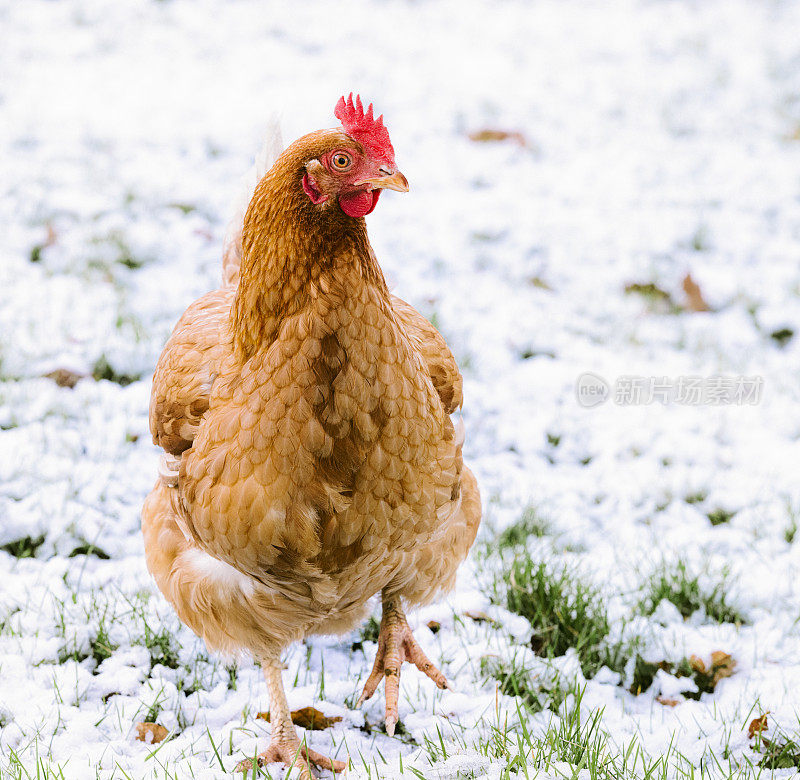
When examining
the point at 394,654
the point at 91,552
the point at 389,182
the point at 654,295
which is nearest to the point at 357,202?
the point at 389,182

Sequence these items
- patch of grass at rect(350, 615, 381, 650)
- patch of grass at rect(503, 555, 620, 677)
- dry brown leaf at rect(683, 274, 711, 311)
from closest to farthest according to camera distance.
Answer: patch of grass at rect(503, 555, 620, 677), patch of grass at rect(350, 615, 381, 650), dry brown leaf at rect(683, 274, 711, 311)

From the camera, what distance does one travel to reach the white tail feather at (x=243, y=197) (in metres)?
2.62

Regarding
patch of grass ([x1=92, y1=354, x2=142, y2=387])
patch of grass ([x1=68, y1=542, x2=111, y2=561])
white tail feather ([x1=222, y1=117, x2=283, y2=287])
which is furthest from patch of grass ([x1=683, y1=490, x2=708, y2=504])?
patch of grass ([x1=92, y1=354, x2=142, y2=387])

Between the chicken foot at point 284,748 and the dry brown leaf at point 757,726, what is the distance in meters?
1.09

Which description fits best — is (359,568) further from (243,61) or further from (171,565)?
(243,61)

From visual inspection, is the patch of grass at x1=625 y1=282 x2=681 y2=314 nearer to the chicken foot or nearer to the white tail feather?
the white tail feather

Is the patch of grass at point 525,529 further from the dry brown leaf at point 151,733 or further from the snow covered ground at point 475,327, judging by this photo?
the dry brown leaf at point 151,733

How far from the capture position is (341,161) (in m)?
1.75

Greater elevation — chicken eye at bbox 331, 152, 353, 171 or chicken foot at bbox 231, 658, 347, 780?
chicken eye at bbox 331, 152, 353, 171

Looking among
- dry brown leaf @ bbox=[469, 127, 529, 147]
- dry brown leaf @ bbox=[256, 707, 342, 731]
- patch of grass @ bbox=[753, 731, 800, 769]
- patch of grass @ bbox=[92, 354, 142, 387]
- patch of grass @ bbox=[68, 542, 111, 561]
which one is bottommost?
dry brown leaf @ bbox=[256, 707, 342, 731]

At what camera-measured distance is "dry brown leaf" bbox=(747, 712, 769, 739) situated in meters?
2.19

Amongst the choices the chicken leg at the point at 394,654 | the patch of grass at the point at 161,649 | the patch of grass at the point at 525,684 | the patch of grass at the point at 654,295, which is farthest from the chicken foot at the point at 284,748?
the patch of grass at the point at 654,295

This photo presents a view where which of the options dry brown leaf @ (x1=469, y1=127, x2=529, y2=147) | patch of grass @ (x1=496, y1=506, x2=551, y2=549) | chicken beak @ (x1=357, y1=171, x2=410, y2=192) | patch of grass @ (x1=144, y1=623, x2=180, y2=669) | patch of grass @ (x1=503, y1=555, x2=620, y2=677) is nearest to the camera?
chicken beak @ (x1=357, y1=171, x2=410, y2=192)

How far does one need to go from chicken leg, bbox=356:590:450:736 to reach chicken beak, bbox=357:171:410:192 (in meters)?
1.26
